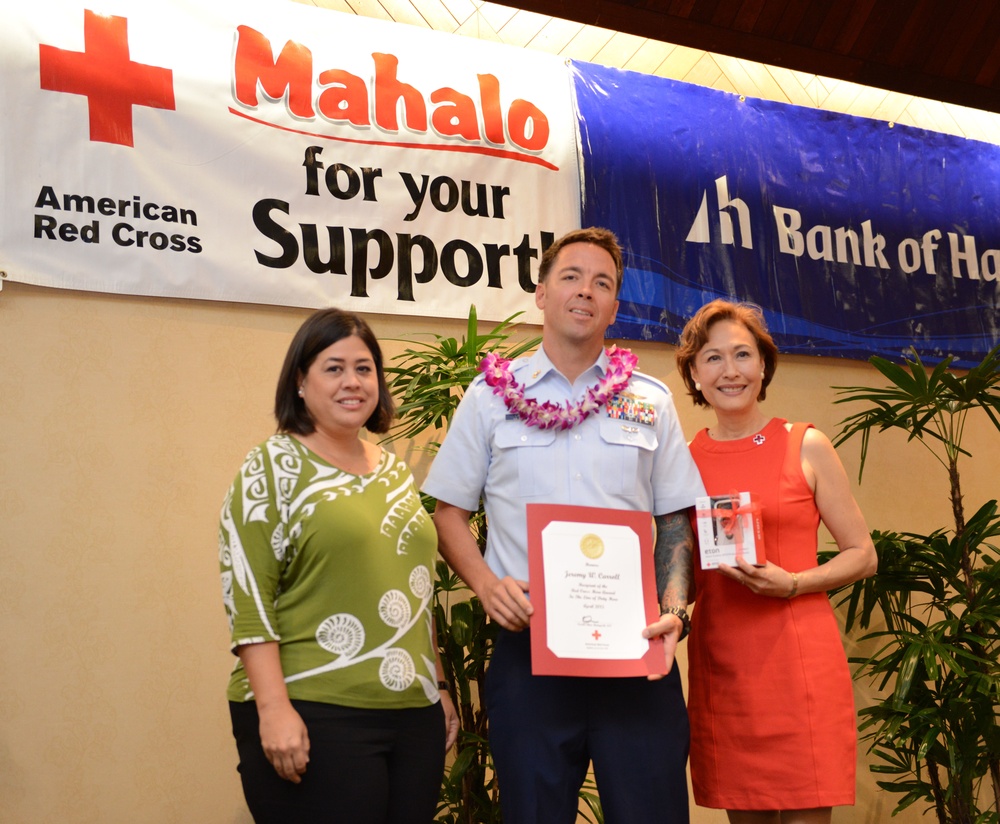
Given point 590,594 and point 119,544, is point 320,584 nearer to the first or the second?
point 590,594

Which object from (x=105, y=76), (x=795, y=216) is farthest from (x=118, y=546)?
(x=795, y=216)

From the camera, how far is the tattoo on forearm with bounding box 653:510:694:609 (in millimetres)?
2137

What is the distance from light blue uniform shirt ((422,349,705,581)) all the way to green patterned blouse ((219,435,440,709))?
23cm

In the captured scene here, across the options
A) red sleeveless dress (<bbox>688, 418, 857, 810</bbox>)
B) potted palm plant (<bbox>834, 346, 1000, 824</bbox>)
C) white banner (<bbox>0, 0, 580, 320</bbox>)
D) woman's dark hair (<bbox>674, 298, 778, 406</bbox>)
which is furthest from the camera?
potted palm plant (<bbox>834, 346, 1000, 824</bbox>)

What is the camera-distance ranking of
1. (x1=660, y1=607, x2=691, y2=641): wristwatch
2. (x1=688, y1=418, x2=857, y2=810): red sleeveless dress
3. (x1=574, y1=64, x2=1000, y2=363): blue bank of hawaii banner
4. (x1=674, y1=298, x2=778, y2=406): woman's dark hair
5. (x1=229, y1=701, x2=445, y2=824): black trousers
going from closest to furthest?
1. (x1=229, y1=701, x2=445, y2=824): black trousers
2. (x1=660, y1=607, x2=691, y2=641): wristwatch
3. (x1=688, y1=418, x2=857, y2=810): red sleeveless dress
4. (x1=674, y1=298, x2=778, y2=406): woman's dark hair
5. (x1=574, y1=64, x2=1000, y2=363): blue bank of hawaii banner

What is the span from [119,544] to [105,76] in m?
1.52

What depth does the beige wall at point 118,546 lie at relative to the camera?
10.1 feet

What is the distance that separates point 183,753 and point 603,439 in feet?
6.28

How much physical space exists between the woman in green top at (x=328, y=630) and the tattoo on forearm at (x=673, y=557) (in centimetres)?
50

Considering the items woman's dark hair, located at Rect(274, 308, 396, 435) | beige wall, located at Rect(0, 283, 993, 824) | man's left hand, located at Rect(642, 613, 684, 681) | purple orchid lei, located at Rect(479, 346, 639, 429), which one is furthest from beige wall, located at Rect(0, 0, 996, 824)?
man's left hand, located at Rect(642, 613, 684, 681)

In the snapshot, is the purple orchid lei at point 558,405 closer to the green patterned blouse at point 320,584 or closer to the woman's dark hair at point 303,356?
the woman's dark hair at point 303,356

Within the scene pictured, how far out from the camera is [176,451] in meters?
3.34

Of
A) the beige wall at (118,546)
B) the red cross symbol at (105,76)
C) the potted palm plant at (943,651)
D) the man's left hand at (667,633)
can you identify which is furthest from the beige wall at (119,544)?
the potted palm plant at (943,651)

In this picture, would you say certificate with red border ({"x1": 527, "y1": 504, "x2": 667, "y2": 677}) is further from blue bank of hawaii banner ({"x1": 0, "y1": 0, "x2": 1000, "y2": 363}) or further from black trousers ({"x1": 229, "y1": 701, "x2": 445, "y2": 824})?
blue bank of hawaii banner ({"x1": 0, "y1": 0, "x2": 1000, "y2": 363})
